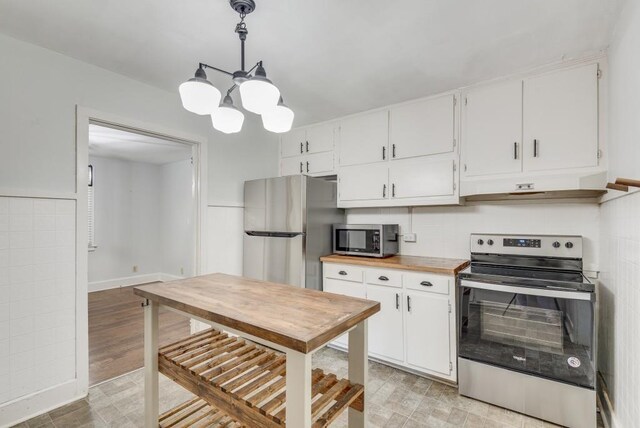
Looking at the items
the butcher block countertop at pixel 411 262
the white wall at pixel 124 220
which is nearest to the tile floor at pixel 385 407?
the butcher block countertop at pixel 411 262

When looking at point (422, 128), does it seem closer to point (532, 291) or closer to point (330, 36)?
point (330, 36)

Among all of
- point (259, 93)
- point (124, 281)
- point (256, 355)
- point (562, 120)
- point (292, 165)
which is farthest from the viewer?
point (124, 281)

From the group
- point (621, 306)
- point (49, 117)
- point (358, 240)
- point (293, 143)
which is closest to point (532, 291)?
point (621, 306)

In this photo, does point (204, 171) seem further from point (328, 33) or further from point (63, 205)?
point (328, 33)

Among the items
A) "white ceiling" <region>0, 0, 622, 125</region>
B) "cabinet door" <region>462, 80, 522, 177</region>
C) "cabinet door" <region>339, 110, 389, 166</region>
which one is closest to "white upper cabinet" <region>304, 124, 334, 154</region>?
"cabinet door" <region>339, 110, 389, 166</region>

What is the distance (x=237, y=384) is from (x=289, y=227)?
1697mm

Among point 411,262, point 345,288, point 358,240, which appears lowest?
point 345,288

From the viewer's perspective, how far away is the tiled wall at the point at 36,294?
185 centimetres

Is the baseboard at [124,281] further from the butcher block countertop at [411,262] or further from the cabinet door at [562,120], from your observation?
the cabinet door at [562,120]

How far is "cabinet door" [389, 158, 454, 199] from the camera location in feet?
8.38

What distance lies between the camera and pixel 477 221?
264 centimetres

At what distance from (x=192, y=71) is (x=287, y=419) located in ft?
A: 7.76

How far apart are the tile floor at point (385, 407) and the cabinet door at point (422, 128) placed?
191cm

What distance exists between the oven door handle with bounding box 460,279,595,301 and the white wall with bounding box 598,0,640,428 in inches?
6.2
